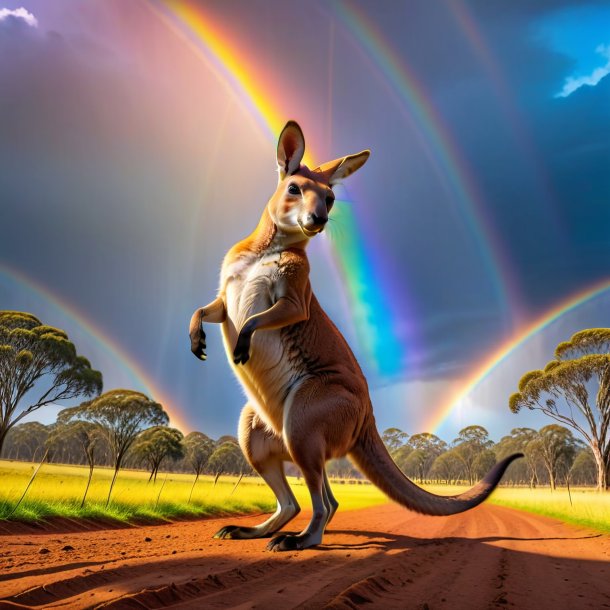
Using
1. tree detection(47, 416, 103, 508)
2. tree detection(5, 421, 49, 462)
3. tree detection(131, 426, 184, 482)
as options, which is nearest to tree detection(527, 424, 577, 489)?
tree detection(131, 426, 184, 482)

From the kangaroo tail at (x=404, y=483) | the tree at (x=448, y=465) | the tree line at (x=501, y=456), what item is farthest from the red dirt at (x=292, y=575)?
the tree at (x=448, y=465)

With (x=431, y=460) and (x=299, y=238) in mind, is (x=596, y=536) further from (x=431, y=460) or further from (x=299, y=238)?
(x=431, y=460)

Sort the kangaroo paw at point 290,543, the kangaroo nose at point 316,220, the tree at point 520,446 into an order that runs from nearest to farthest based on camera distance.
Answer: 1. the kangaroo paw at point 290,543
2. the kangaroo nose at point 316,220
3. the tree at point 520,446

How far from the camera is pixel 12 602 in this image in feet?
8.23

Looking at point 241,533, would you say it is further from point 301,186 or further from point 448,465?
point 448,465

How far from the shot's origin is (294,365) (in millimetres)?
5684

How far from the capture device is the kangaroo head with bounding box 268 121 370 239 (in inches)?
222

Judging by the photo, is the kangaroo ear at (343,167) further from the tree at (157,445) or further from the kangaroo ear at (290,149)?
the tree at (157,445)

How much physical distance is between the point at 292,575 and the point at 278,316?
2379 mm

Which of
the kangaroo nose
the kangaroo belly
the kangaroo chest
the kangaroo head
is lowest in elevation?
the kangaroo belly

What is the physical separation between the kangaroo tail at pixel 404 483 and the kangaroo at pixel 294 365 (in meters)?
0.01

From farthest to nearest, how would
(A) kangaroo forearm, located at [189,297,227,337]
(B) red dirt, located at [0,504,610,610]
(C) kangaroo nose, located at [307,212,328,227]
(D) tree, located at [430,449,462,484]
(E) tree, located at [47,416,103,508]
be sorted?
(D) tree, located at [430,449,462,484], (E) tree, located at [47,416,103,508], (A) kangaroo forearm, located at [189,297,227,337], (C) kangaroo nose, located at [307,212,328,227], (B) red dirt, located at [0,504,610,610]

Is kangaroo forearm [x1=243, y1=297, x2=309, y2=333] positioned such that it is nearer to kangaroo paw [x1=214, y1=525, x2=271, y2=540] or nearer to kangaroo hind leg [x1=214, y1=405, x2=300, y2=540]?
kangaroo hind leg [x1=214, y1=405, x2=300, y2=540]

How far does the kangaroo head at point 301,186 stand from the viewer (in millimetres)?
5648
